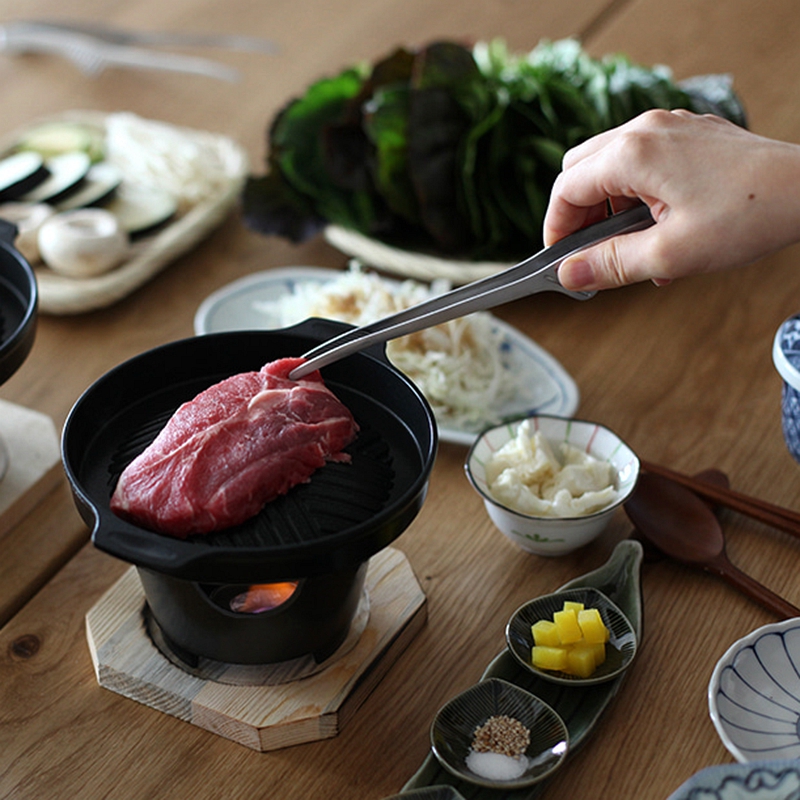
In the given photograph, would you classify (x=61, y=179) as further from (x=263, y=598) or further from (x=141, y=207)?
(x=263, y=598)

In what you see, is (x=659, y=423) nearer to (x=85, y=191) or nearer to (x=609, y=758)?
(x=609, y=758)

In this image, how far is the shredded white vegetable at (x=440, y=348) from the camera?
6.14 feet

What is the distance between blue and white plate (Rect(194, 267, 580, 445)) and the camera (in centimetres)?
187

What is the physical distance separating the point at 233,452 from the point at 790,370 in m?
0.88

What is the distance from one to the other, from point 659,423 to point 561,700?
2.35ft

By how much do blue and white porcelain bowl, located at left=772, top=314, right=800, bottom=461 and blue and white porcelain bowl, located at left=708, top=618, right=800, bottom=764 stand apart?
377 mm

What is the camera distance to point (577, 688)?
1.31 metres

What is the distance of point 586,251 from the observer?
1271 millimetres

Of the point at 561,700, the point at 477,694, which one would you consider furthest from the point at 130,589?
the point at 561,700

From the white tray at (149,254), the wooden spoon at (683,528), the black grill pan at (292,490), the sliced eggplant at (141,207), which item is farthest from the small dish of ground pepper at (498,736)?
the sliced eggplant at (141,207)

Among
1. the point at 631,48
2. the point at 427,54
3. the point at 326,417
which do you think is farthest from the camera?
the point at 631,48

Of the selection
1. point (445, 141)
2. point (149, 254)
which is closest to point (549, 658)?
point (445, 141)

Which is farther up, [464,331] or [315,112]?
[315,112]

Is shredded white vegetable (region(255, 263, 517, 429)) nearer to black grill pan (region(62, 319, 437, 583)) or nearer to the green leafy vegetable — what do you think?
the green leafy vegetable
